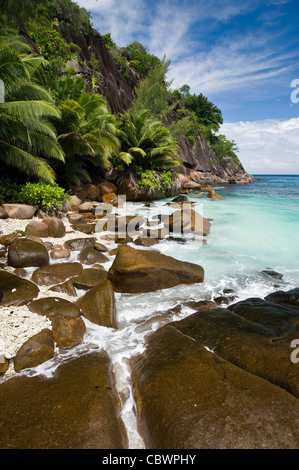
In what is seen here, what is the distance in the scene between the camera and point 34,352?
233 cm

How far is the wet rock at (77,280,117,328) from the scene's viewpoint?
3.12 m

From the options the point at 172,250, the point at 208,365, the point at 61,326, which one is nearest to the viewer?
the point at 208,365

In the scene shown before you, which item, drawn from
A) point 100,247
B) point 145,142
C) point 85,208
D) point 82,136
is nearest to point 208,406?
point 100,247

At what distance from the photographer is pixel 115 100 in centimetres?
1927

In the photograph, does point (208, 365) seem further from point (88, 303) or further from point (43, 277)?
point (43, 277)

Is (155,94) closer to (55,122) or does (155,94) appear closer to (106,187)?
(106,187)

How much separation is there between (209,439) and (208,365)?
670mm

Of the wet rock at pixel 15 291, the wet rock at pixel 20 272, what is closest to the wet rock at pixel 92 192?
the wet rock at pixel 20 272

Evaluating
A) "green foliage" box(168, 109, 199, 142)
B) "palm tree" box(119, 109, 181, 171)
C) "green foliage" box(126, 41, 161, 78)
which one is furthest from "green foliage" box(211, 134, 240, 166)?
"palm tree" box(119, 109, 181, 171)

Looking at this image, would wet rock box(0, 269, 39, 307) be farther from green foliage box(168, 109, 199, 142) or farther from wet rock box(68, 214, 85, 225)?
green foliage box(168, 109, 199, 142)

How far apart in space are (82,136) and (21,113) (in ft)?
10.4

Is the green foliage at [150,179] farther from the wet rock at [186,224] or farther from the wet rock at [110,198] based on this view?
the wet rock at [186,224]

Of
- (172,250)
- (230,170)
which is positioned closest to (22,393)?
(172,250)
